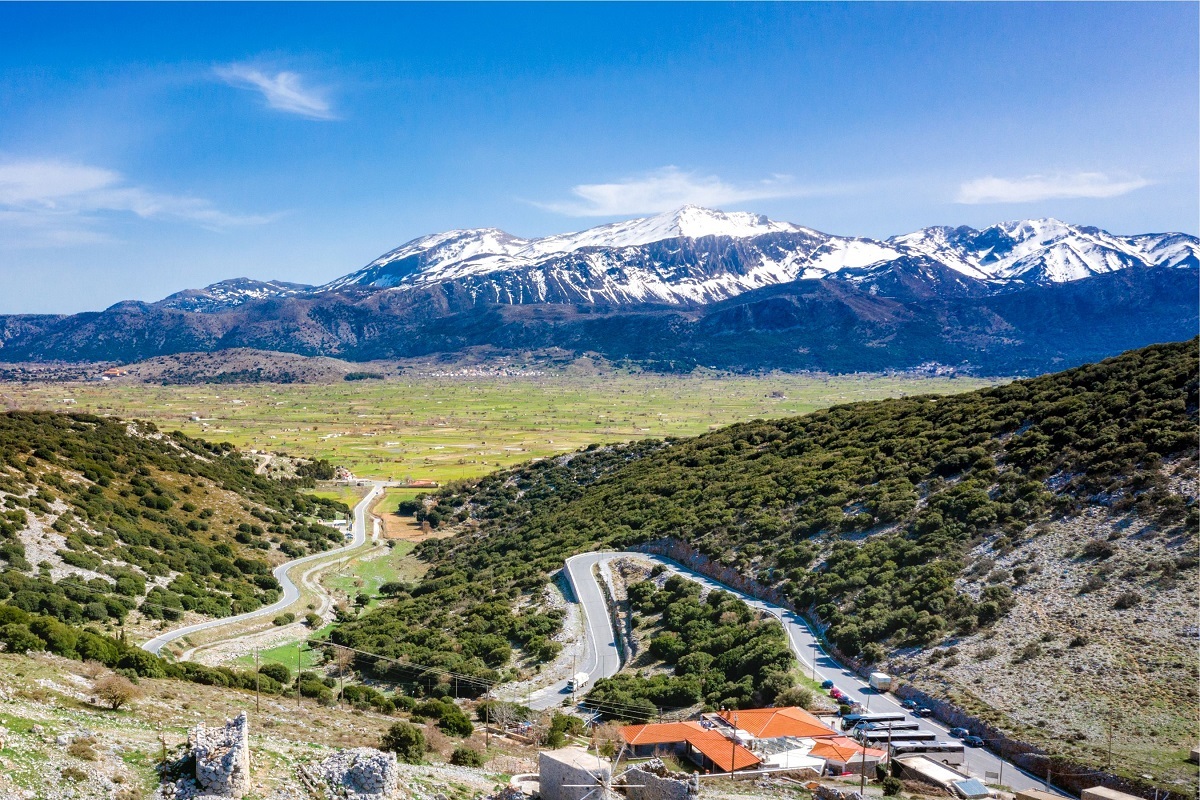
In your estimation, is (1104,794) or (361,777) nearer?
(361,777)

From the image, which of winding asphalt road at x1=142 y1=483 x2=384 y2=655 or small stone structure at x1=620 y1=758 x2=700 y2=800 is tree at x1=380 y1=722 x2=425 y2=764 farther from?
winding asphalt road at x1=142 y1=483 x2=384 y2=655

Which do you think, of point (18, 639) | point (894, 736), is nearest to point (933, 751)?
point (894, 736)

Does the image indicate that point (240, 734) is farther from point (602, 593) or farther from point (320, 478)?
point (320, 478)

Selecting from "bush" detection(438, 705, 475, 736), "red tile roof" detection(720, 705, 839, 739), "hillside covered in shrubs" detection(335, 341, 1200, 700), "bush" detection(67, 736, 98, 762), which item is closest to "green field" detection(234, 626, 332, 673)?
"hillside covered in shrubs" detection(335, 341, 1200, 700)

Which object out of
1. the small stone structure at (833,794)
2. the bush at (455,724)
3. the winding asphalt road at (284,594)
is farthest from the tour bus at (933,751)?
the winding asphalt road at (284,594)

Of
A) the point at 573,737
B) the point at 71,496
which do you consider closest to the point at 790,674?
the point at 573,737

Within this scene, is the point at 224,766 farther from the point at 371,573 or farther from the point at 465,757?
the point at 371,573
